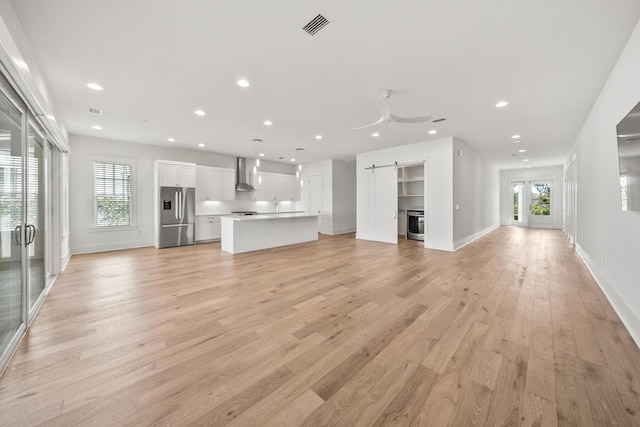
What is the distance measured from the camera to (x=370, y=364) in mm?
1874

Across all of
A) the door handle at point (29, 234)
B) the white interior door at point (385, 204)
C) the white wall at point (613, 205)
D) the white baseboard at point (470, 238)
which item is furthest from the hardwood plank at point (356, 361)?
the white interior door at point (385, 204)

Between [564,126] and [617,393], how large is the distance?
5.59m

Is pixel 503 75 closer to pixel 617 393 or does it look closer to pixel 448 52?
pixel 448 52

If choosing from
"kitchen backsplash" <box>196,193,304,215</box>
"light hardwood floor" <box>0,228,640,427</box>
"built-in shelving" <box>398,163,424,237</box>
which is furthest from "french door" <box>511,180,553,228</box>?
"kitchen backsplash" <box>196,193,304,215</box>

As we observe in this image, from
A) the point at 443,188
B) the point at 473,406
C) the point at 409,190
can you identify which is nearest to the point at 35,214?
the point at 473,406

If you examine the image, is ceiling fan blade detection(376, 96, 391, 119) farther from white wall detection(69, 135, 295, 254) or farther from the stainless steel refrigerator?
white wall detection(69, 135, 295, 254)

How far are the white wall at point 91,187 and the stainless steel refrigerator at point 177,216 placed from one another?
25.1 inches

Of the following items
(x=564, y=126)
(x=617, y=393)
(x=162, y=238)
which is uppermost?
(x=564, y=126)

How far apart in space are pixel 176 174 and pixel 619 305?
8.59 meters

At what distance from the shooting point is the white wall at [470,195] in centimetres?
635

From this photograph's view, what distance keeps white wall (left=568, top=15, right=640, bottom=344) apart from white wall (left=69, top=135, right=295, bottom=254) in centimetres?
864

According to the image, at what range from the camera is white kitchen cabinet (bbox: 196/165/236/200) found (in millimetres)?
7609

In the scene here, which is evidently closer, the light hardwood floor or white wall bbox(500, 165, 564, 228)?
the light hardwood floor

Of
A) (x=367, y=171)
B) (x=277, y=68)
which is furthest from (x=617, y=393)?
(x=367, y=171)
